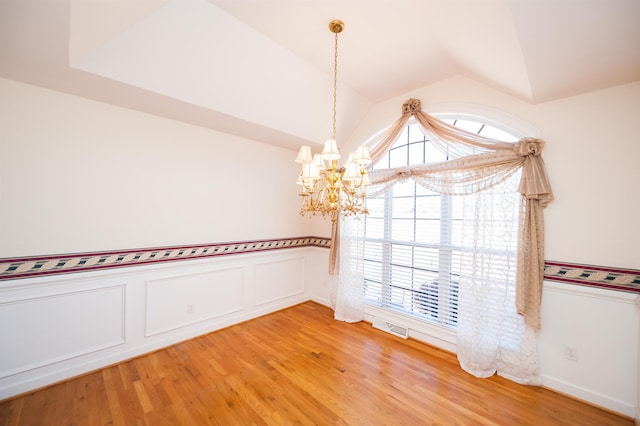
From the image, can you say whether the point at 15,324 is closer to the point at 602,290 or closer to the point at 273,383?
the point at 273,383

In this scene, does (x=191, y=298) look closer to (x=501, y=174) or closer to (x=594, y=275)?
(x=501, y=174)

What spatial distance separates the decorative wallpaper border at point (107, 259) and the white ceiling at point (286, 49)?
60.8 inches

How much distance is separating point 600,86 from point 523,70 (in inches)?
29.1

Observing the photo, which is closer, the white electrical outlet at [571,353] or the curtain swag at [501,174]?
the white electrical outlet at [571,353]

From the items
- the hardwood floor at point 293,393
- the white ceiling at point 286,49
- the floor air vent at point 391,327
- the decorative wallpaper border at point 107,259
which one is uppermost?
the white ceiling at point 286,49

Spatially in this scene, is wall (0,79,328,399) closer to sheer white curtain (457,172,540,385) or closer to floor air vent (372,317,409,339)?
floor air vent (372,317,409,339)

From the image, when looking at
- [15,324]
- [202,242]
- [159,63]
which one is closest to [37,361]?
[15,324]

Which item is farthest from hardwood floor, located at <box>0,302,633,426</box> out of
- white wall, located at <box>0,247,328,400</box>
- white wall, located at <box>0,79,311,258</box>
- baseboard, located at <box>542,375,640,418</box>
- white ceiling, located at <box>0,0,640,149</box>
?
white ceiling, located at <box>0,0,640,149</box>

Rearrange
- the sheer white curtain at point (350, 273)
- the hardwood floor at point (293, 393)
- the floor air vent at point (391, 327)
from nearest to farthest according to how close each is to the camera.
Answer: the hardwood floor at point (293, 393) < the floor air vent at point (391, 327) < the sheer white curtain at point (350, 273)

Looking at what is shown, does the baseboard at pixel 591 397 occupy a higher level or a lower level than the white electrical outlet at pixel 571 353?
lower

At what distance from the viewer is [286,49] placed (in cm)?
253

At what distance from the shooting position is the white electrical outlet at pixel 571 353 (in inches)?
86.1

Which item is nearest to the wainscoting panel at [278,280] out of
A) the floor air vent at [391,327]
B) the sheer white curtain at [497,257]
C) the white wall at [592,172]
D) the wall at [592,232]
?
the floor air vent at [391,327]

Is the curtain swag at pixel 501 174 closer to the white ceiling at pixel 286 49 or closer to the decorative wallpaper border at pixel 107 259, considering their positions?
the white ceiling at pixel 286 49
